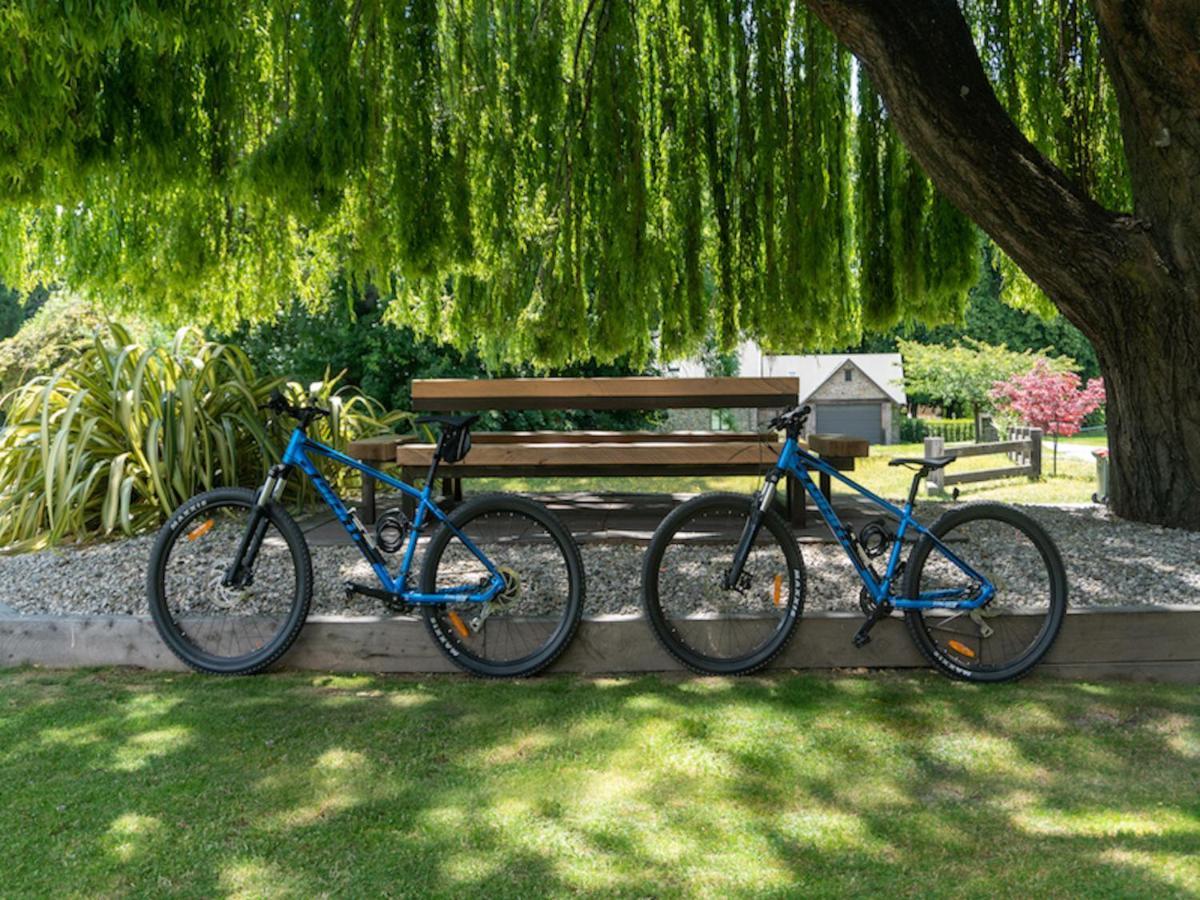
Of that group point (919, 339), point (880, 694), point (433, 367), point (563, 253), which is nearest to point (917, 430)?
point (919, 339)

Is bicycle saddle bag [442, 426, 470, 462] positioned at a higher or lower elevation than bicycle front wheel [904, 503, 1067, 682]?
higher

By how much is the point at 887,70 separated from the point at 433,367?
10.3 meters

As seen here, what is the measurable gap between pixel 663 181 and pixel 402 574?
13.7 ft

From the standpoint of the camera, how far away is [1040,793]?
11.2 feet

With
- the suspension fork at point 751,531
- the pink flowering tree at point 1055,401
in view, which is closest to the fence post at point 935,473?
the pink flowering tree at point 1055,401

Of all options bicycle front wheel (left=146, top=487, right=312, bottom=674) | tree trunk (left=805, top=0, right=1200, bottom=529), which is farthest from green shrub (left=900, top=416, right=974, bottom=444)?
bicycle front wheel (left=146, top=487, right=312, bottom=674)

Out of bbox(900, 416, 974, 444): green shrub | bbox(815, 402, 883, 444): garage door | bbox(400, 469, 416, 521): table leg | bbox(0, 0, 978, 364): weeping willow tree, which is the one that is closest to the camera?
bbox(400, 469, 416, 521): table leg

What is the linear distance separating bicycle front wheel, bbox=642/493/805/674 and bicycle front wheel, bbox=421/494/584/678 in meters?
0.40

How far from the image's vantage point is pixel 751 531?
4570 millimetres

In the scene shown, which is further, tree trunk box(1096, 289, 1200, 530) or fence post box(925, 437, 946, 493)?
fence post box(925, 437, 946, 493)

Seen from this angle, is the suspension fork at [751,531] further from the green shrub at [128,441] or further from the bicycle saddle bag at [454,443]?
the green shrub at [128,441]

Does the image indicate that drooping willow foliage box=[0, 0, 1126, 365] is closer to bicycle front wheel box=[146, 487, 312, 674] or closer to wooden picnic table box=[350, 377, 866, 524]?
wooden picnic table box=[350, 377, 866, 524]

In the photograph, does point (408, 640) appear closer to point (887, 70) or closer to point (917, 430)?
point (887, 70)

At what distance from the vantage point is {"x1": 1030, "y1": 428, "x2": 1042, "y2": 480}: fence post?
1759 cm
